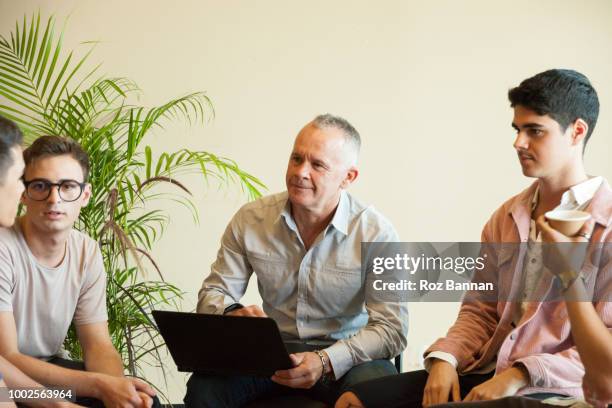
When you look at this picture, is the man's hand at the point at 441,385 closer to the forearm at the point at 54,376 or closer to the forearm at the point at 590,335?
the forearm at the point at 590,335

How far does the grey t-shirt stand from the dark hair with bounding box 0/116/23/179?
529 millimetres

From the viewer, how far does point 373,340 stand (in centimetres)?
263

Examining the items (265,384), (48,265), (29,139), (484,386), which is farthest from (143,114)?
(484,386)

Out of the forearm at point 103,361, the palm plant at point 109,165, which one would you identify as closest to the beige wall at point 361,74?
the palm plant at point 109,165

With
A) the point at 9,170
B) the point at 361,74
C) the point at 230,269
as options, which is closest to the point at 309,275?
the point at 230,269

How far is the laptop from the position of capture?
7.46ft

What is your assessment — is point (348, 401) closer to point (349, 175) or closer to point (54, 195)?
point (349, 175)

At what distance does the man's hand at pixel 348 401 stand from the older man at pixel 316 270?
16 centimetres

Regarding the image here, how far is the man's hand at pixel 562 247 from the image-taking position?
5.98 feet

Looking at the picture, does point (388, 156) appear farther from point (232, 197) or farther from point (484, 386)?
point (484, 386)

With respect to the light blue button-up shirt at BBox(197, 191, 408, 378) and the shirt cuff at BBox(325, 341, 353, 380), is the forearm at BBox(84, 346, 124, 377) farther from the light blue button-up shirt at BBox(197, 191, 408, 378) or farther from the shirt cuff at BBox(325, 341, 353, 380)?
the shirt cuff at BBox(325, 341, 353, 380)

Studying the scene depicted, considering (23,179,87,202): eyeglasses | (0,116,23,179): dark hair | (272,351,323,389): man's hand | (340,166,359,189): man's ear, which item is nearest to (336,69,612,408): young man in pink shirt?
(272,351,323,389): man's hand

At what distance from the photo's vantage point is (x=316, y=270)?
2752 mm
